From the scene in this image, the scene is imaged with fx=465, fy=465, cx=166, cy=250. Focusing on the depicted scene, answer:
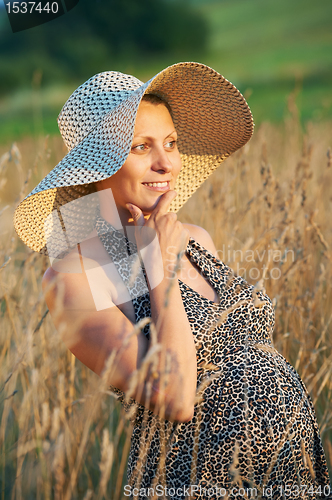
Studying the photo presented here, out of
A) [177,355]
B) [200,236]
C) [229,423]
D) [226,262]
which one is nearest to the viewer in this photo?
[177,355]

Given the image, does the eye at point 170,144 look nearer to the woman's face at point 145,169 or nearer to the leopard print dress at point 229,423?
the woman's face at point 145,169

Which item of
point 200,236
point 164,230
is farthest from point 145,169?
point 200,236

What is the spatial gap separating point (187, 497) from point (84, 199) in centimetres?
118

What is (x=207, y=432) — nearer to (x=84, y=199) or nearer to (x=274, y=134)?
(x=84, y=199)

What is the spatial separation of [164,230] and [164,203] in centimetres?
14

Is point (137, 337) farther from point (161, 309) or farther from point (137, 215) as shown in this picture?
point (137, 215)

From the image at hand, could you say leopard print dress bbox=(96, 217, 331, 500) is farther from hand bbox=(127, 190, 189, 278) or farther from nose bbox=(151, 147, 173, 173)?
nose bbox=(151, 147, 173, 173)

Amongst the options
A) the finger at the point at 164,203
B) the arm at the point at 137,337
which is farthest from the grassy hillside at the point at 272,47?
the arm at the point at 137,337

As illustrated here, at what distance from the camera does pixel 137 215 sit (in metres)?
1.75

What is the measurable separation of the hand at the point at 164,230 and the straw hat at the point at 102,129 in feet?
0.69

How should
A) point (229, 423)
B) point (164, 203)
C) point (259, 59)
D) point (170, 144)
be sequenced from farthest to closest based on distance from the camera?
point (259, 59)
point (170, 144)
point (164, 203)
point (229, 423)

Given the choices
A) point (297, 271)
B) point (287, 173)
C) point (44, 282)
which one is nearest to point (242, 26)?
point (287, 173)

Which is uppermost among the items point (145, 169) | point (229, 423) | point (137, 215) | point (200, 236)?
point (145, 169)

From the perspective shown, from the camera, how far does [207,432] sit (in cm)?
160
